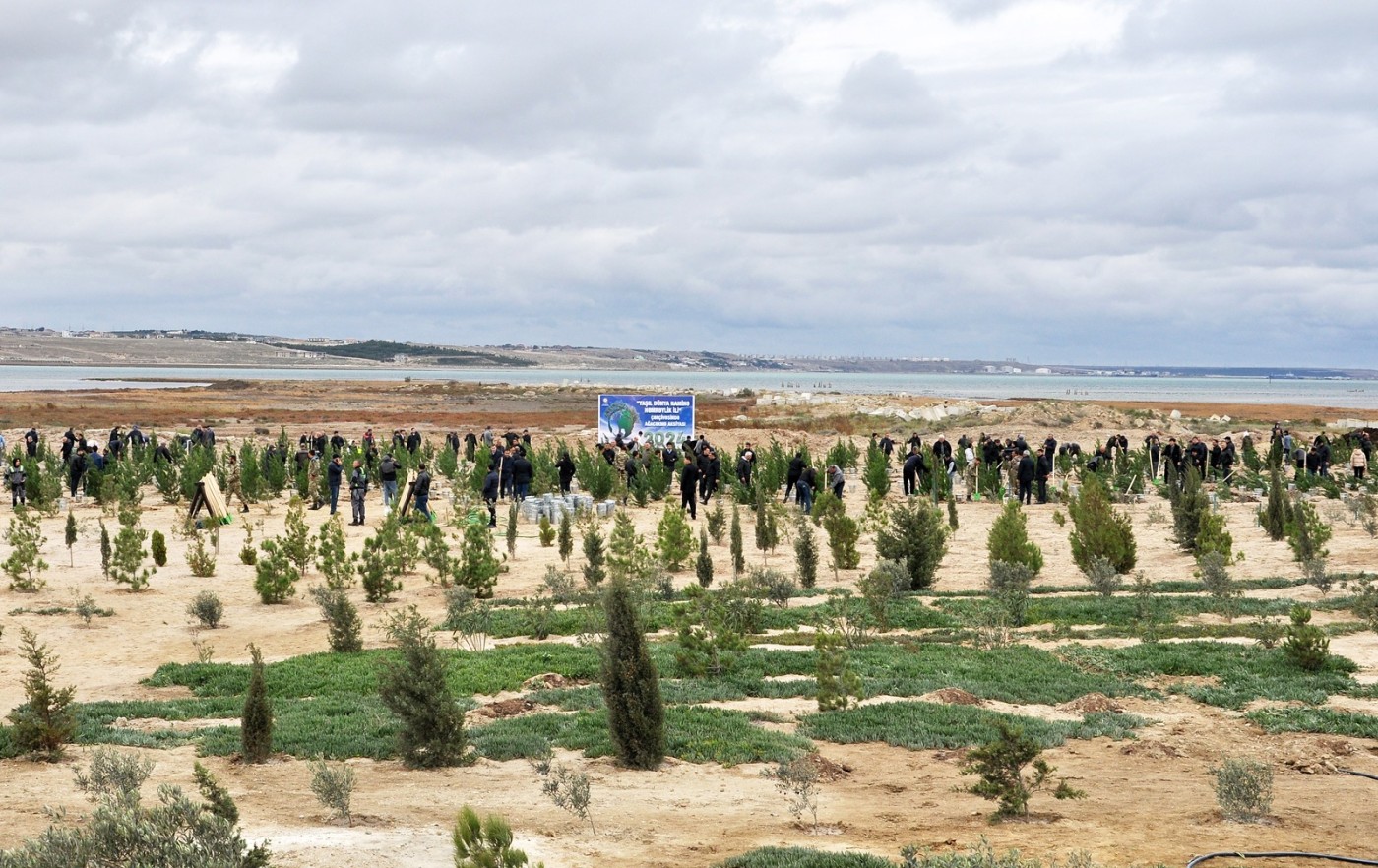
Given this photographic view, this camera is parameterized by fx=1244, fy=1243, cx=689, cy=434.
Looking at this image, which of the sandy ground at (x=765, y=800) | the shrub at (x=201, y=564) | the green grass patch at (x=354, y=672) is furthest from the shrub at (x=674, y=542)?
the shrub at (x=201, y=564)

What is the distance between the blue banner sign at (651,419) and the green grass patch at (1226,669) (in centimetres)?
2116

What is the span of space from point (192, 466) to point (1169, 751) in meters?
24.1

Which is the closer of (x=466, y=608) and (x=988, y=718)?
(x=988, y=718)

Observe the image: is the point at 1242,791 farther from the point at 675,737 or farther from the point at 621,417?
the point at 621,417

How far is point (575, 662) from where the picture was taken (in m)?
12.3

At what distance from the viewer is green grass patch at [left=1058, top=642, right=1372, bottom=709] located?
34.9 ft

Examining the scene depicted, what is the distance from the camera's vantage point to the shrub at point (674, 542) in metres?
19.1

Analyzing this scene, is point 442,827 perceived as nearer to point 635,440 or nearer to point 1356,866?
point 1356,866

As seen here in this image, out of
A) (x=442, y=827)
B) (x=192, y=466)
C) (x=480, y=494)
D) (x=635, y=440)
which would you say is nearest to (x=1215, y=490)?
(x=635, y=440)

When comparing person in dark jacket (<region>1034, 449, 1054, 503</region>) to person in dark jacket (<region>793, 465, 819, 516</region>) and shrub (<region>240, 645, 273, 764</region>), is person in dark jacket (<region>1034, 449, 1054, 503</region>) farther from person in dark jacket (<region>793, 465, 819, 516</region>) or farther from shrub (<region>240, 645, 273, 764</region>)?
shrub (<region>240, 645, 273, 764</region>)

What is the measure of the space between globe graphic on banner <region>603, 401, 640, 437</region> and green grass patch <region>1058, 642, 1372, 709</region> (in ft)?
70.8

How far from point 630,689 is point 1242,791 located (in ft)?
12.8

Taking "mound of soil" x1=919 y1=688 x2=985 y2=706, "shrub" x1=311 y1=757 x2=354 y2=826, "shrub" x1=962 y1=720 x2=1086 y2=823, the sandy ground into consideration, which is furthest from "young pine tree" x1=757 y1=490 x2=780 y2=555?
"shrub" x1=311 y1=757 x2=354 y2=826

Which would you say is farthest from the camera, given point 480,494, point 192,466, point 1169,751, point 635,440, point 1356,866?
point 635,440
